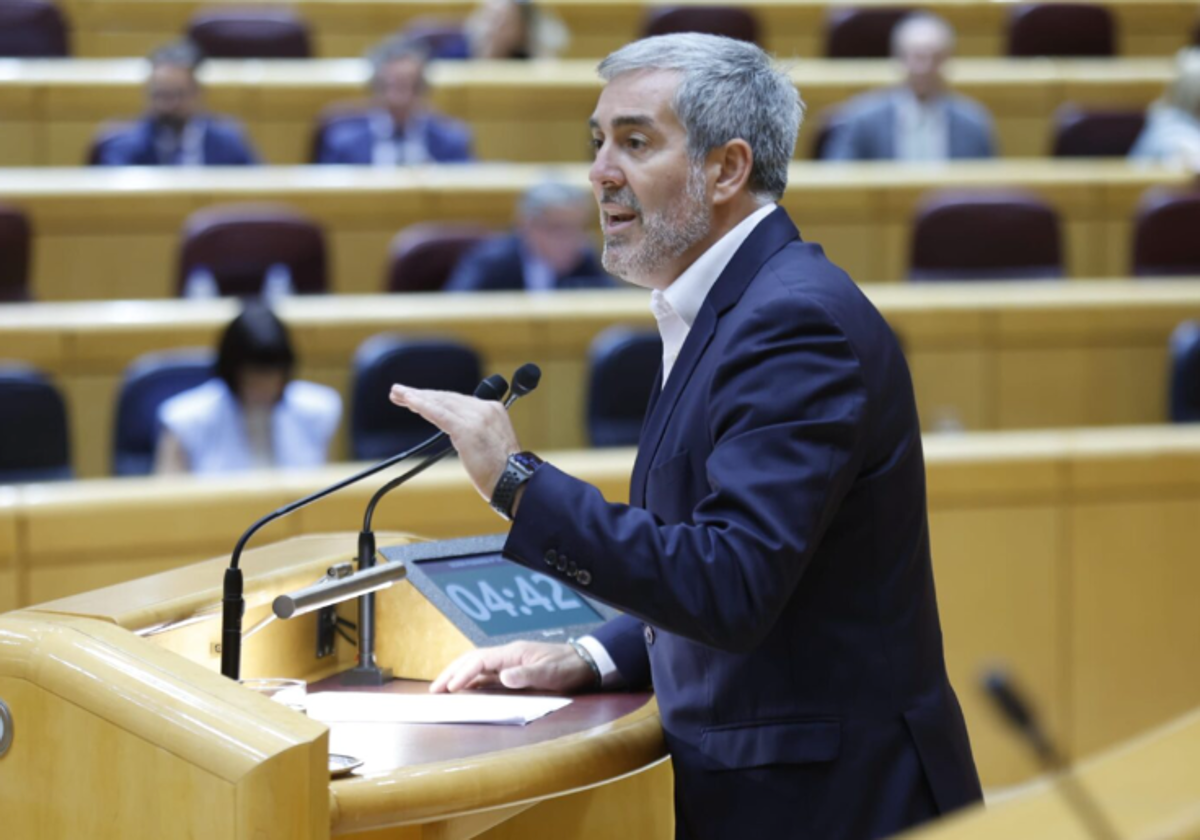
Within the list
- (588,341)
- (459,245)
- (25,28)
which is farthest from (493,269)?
(25,28)

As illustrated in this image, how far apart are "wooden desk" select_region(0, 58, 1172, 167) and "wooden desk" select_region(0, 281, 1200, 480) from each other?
4.04ft

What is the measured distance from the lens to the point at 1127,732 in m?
2.67

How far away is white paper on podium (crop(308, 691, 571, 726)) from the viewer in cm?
132

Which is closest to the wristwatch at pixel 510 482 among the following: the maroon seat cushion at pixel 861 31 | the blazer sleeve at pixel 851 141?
the blazer sleeve at pixel 851 141

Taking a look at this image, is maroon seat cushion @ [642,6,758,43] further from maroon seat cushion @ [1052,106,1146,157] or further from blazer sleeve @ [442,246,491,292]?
blazer sleeve @ [442,246,491,292]

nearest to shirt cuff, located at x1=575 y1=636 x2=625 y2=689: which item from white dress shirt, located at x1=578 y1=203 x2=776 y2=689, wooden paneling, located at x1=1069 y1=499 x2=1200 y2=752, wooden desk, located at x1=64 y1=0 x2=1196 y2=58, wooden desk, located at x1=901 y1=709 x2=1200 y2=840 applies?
white dress shirt, located at x1=578 y1=203 x2=776 y2=689

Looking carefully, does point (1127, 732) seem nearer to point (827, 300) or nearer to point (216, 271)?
point (827, 300)

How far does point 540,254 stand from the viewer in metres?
3.86

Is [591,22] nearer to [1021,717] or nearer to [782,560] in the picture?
[782,560]

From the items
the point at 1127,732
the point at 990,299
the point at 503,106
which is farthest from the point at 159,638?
the point at 503,106

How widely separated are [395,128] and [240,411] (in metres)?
1.72

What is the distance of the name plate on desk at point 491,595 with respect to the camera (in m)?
1.47

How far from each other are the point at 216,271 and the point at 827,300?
2789mm

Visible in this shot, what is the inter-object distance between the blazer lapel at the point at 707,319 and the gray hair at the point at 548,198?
2506 mm
